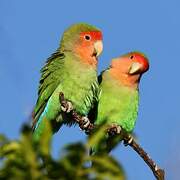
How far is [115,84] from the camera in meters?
6.45

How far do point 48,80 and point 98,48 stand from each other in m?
0.97

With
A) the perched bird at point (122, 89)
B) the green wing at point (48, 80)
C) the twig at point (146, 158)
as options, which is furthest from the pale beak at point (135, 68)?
the twig at point (146, 158)

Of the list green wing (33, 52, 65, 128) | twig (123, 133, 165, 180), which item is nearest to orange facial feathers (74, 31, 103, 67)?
green wing (33, 52, 65, 128)

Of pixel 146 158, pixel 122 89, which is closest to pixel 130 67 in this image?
pixel 122 89

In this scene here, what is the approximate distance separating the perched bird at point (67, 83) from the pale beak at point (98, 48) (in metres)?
0.02

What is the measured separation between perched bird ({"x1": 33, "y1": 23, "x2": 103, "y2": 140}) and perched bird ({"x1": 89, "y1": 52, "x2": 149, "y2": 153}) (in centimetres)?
41

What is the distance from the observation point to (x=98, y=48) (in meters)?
6.31

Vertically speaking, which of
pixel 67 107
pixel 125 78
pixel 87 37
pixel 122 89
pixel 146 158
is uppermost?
pixel 87 37

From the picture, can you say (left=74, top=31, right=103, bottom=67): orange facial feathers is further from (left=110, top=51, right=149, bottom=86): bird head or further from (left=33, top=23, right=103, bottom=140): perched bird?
(left=110, top=51, right=149, bottom=86): bird head

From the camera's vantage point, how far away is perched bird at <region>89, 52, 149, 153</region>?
6.17 meters

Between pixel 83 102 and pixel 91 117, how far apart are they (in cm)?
61

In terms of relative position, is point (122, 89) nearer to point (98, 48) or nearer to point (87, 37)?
point (98, 48)

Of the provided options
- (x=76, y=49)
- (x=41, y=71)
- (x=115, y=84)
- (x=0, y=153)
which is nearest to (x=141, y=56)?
(x=115, y=84)

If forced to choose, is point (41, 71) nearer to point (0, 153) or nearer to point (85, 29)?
point (85, 29)
